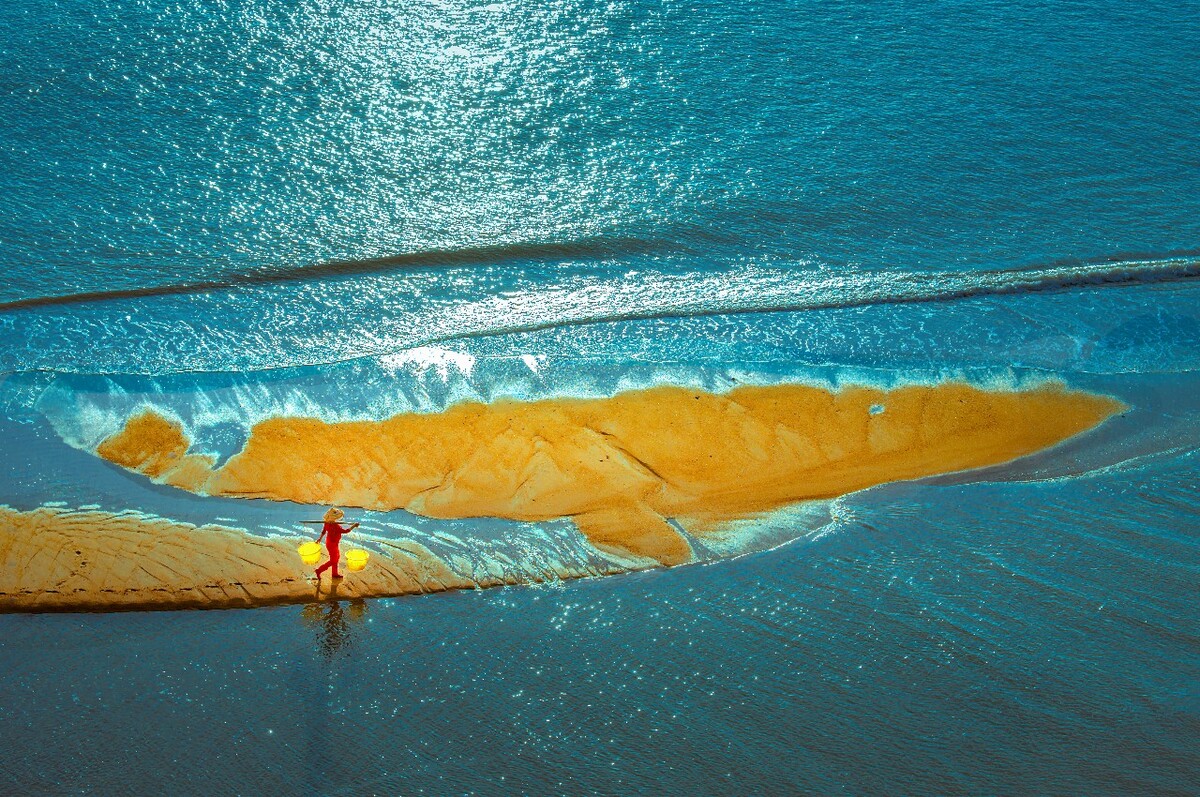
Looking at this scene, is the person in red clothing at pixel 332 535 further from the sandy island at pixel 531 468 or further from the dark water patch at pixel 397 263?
the dark water patch at pixel 397 263

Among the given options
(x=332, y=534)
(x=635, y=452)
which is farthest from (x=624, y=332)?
(x=332, y=534)

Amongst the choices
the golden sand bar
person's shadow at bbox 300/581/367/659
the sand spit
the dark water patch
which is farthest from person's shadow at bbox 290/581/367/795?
the dark water patch

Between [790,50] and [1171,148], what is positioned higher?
[790,50]

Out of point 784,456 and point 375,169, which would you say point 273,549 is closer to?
point 784,456

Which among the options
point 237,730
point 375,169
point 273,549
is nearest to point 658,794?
point 237,730

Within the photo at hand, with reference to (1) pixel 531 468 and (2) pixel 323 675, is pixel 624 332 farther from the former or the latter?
(2) pixel 323 675

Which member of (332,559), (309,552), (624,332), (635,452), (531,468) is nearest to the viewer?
(309,552)
